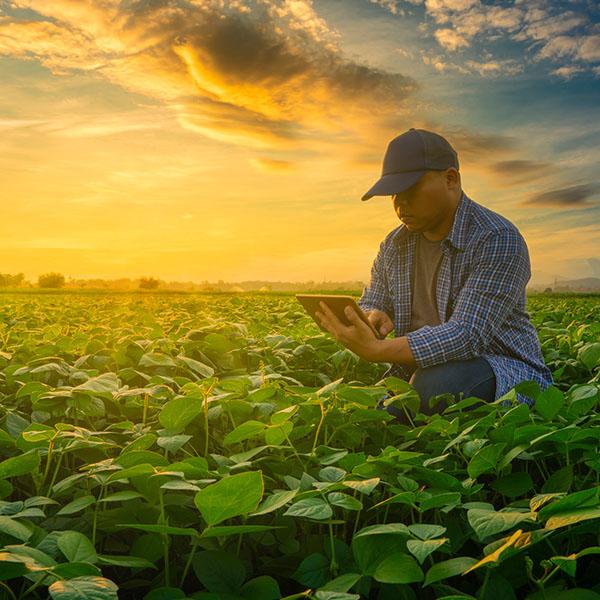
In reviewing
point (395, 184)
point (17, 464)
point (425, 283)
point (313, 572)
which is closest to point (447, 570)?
point (313, 572)

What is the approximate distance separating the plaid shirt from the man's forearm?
0.03m

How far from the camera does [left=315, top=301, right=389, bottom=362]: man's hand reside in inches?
131

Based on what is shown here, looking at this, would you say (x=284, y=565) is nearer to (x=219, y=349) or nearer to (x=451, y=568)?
(x=451, y=568)

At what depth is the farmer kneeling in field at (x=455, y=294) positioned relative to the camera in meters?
3.33

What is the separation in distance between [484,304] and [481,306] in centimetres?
2

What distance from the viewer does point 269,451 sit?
2.04 m

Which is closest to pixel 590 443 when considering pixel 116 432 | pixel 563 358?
pixel 116 432

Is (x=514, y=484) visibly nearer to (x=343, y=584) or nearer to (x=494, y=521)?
(x=494, y=521)

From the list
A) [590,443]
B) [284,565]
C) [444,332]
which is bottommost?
[284,565]

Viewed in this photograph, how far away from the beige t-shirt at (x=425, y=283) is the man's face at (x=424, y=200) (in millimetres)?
336

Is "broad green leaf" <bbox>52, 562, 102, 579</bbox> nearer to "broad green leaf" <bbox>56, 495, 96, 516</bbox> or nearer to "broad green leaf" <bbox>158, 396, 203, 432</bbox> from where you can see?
"broad green leaf" <bbox>56, 495, 96, 516</bbox>

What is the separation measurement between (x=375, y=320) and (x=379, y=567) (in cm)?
280

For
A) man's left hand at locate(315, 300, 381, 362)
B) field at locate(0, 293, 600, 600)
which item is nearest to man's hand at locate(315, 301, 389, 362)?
→ man's left hand at locate(315, 300, 381, 362)

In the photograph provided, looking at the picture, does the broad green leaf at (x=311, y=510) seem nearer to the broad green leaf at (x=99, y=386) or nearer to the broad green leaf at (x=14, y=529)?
the broad green leaf at (x=14, y=529)
